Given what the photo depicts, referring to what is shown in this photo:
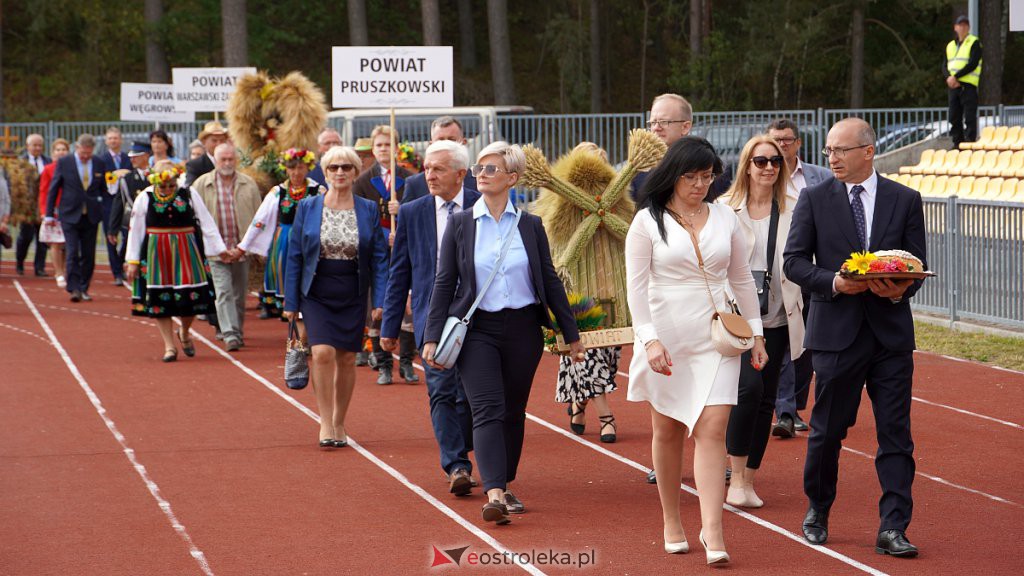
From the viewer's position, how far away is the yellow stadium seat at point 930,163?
21.4 m

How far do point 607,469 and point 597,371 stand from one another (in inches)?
36.6

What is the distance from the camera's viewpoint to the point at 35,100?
42906 millimetres

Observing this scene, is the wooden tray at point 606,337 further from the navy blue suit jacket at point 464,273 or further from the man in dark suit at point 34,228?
the man in dark suit at point 34,228

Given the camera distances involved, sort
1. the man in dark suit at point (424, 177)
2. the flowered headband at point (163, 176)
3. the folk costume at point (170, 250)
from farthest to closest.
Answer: the folk costume at point (170, 250), the flowered headband at point (163, 176), the man in dark suit at point (424, 177)

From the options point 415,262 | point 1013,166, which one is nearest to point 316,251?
point 415,262

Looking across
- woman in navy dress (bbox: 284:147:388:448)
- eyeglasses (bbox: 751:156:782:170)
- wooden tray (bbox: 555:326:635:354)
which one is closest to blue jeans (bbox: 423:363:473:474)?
wooden tray (bbox: 555:326:635:354)

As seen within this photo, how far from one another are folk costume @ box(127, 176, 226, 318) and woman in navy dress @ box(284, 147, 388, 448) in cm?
424

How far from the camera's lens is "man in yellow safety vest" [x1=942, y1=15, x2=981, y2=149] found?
21.6 metres

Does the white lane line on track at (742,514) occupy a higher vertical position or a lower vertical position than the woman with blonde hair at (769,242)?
lower

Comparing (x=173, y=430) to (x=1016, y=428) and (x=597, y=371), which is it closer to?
(x=597, y=371)

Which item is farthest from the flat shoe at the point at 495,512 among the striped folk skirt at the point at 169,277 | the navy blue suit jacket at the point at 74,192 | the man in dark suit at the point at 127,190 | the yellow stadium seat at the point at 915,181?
the yellow stadium seat at the point at 915,181

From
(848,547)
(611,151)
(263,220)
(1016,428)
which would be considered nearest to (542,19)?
(611,151)

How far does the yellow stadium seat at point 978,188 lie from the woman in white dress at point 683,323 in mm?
13804

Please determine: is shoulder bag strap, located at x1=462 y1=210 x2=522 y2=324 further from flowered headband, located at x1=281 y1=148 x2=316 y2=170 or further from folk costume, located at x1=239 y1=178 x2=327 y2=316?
flowered headband, located at x1=281 y1=148 x2=316 y2=170
